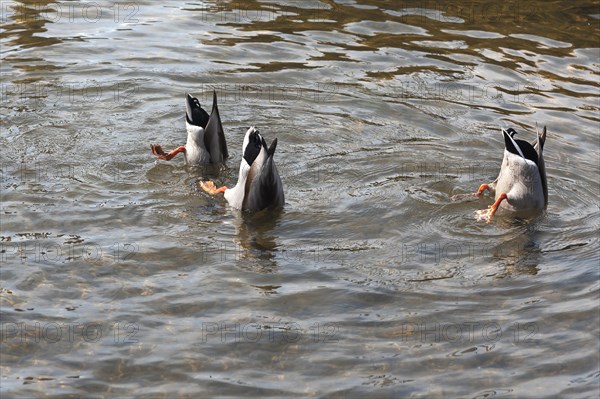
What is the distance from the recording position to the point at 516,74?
12.9 meters

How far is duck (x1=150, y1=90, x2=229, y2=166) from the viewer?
1001cm

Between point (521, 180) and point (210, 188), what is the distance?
2.92 meters

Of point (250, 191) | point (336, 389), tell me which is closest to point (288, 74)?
point (250, 191)

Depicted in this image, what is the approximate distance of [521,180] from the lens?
30.6 feet

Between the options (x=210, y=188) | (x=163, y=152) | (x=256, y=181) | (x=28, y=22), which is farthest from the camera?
(x=28, y=22)

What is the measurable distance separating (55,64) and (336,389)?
743 cm

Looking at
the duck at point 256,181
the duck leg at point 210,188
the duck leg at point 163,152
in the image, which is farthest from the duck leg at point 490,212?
the duck leg at point 163,152

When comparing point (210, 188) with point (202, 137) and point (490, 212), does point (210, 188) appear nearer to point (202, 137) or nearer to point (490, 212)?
point (202, 137)

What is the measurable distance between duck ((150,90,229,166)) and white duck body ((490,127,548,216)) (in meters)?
2.78

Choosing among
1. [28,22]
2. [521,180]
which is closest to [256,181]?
[521,180]

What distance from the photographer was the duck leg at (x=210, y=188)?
9.64m

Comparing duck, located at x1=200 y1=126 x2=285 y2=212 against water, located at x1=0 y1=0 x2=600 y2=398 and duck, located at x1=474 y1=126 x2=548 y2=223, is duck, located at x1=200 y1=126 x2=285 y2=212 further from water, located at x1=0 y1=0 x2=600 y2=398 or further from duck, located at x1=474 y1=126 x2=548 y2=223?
duck, located at x1=474 y1=126 x2=548 y2=223

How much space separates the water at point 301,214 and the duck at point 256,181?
0.14 metres

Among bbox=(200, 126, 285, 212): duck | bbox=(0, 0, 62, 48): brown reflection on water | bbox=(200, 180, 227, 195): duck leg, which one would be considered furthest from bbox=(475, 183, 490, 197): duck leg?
bbox=(0, 0, 62, 48): brown reflection on water
